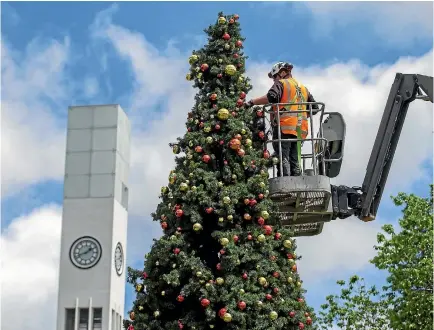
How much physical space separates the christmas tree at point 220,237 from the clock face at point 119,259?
1694 inches

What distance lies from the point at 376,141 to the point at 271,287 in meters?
2.55

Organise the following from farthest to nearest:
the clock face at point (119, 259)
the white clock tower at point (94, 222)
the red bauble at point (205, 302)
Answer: the clock face at point (119, 259) < the white clock tower at point (94, 222) < the red bauble at point (205, 302)

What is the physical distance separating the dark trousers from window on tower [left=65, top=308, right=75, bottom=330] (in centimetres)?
4336

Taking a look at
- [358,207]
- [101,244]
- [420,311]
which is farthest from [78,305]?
[358,207]

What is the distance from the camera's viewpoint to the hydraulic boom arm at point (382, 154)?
11.4 metres

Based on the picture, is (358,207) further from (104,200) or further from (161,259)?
(104,200)

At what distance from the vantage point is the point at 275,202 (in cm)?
1087

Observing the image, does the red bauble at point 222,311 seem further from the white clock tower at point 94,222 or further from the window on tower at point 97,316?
the window on tower at point 97,316

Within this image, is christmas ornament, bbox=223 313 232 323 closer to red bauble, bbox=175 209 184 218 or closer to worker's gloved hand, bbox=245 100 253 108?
red bauble, bbox=175 209 184 218

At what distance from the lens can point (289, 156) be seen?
36.4ft

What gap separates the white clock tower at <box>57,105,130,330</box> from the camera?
5250cm

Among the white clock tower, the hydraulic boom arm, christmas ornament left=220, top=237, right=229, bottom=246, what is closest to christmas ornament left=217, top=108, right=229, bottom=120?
christmas ornament left=220, top=237, right=229, bottom=246

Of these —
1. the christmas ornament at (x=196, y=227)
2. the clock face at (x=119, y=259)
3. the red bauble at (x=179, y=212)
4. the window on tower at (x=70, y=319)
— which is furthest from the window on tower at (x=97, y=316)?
the christmas ornament at (x=196, y=227)

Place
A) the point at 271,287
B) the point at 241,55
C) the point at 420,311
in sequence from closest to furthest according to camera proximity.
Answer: the point at 271,287, the point at 241,55, the point at 420,311
